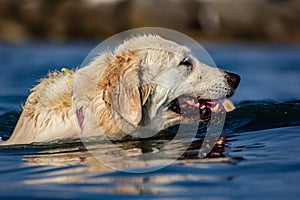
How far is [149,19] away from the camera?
112ft

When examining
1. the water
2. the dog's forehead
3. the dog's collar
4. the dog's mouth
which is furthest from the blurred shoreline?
the dog's collar

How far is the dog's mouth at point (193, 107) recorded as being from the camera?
292 inches

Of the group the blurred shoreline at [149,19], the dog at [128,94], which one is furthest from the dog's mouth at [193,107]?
the blurred shoreline at [149,19]

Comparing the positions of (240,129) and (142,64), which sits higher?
(142,64)

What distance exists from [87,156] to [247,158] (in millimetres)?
1635

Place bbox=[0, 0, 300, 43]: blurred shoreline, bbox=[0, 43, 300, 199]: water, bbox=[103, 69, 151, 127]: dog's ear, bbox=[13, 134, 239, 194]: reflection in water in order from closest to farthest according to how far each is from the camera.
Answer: bbox=[0, 43, 300, 199]: water, bbox=[13, 134, 239, 194]: reflection in water, bbox=[103, 69, 151, 127]: dog's ear, bbox=[0, 0, 300, 43]: blurred shoreline

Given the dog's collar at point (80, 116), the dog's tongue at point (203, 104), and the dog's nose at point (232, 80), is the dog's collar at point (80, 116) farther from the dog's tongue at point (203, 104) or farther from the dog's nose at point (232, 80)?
the dog's nose at point (232, 80)

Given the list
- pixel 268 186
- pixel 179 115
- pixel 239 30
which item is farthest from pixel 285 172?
pixel 239 30

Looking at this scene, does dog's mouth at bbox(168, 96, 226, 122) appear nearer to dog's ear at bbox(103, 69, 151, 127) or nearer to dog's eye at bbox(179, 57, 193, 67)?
dog's eye at bbox(179, 57, 193, 67)

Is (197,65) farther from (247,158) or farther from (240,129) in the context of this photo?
(247,158)

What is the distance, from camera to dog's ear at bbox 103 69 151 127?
6730 mm

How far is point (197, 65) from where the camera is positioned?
7.48m

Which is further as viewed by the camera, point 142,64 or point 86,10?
point 86,10

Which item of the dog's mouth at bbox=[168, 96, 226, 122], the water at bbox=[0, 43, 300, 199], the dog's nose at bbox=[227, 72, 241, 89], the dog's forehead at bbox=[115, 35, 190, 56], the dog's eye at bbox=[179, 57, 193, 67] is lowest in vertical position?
the water at bbox=[0, 43, 300, 199]
